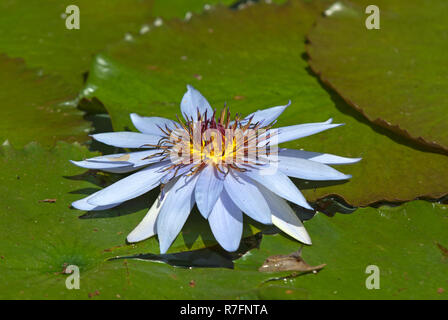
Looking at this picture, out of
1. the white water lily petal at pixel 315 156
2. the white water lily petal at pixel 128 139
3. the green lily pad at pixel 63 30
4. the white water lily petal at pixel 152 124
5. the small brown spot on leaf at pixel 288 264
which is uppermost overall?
the green lily pad at pixel 63 30

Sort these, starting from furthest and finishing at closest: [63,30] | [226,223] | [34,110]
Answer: [63,30] < [34,110] < [226,223]

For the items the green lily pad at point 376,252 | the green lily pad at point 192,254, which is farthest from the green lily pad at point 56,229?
the green lily pad at point 376,252

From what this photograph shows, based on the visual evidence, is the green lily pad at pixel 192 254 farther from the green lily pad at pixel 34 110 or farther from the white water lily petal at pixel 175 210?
the green lily pad at pixel 34 110

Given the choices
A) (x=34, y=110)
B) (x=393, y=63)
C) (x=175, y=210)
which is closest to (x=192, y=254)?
(x=175, y=210)

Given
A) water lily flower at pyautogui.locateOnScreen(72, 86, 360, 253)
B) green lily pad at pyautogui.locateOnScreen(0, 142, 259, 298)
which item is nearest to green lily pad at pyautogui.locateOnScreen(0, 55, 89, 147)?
green lily pad at pyautogui.locateOnScreen(0, 142, 259, 298)

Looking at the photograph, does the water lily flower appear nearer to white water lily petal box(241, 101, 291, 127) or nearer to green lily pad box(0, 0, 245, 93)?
white water lily petal box(241, 101, 291, 127)

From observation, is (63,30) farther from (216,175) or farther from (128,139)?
(216,175)
